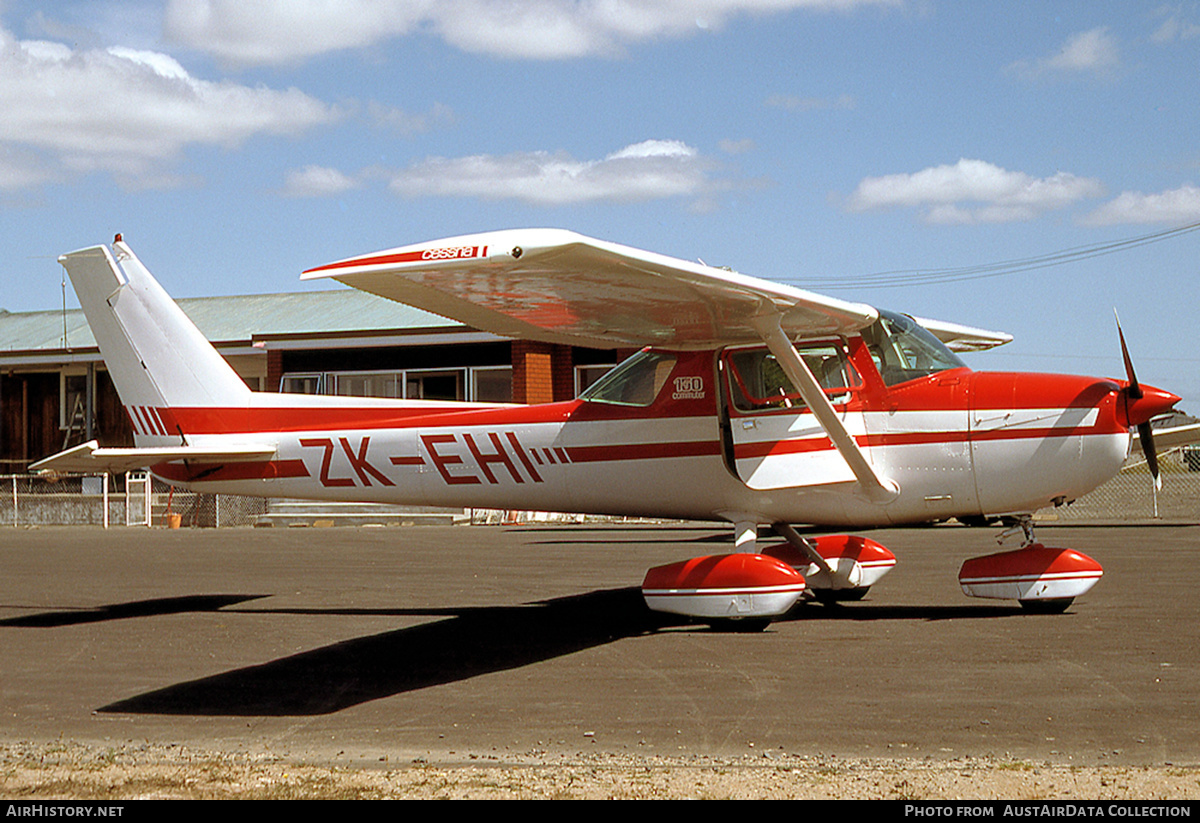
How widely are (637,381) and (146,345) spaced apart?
5136 mm

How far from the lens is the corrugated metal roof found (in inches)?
1266

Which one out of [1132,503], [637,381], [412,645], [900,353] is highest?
[900,353]

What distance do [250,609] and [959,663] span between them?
7.06 meters

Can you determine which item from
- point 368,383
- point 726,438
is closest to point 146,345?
point 726,438

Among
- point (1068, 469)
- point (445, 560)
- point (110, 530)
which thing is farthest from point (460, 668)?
point (110, 530)

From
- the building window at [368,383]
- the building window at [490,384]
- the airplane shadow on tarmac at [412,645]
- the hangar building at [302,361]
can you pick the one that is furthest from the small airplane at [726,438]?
the building window at [368,383]

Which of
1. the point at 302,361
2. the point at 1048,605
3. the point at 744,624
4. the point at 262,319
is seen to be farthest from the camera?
the point at 262,319

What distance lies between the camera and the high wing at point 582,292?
6.18m

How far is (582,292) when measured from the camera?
26.6 feet

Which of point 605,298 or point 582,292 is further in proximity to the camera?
point 605,298

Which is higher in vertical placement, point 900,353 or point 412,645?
point 900,353

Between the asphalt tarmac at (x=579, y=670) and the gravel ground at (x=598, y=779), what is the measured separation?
0.24 metres

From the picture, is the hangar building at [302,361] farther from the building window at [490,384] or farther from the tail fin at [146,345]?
the tail fin at [146,345]

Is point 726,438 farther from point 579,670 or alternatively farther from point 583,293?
point 579,670
